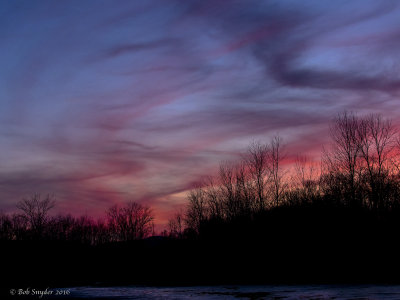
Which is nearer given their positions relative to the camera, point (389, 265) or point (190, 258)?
point (389, 265)

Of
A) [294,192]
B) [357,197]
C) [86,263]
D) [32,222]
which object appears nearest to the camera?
[357,197]

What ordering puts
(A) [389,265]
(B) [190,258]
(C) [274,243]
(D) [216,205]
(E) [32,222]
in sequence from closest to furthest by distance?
(A) [389,265] < (C) [274,243] < (B) [190,258] < (D) [216,205] < (E) [32,222]

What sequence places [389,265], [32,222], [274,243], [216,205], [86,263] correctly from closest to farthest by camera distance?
[389,265]
[274,243]
[216,205]
[86,263]
[32,222]

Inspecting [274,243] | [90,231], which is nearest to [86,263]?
[274,243]

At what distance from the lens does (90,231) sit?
116 metres

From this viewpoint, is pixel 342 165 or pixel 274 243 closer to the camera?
pixel 274 243

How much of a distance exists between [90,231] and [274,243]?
3681 inches

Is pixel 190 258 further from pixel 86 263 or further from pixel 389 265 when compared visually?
pixel 86 263

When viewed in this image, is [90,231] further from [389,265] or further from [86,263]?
[389,265]

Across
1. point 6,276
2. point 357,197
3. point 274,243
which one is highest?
point 357,197

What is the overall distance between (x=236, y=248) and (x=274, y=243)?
4818mm

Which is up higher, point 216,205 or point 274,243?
point 216,205

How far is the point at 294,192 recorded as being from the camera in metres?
45.2

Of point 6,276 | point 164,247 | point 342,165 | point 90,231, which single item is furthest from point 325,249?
point 90,231
